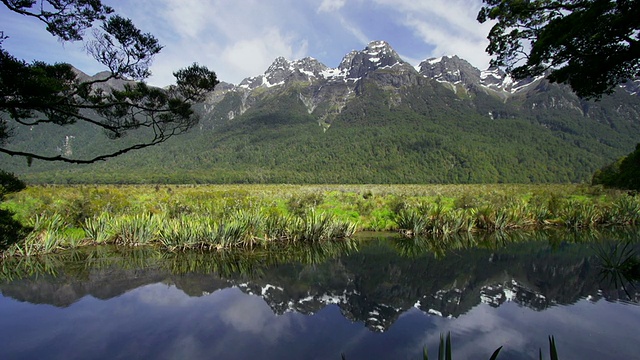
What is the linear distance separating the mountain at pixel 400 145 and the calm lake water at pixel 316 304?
88498 millimetres

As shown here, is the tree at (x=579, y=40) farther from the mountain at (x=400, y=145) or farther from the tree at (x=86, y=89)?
the mountain at (x=400, y=145)

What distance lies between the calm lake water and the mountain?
290 ft

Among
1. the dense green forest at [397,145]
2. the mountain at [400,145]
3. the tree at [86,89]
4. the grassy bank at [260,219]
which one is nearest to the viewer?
the tree at [86,89]

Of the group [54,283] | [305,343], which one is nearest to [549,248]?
[305,343]

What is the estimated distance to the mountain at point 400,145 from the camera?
115562 millimetres

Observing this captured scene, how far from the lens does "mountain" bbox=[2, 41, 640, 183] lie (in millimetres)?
115562

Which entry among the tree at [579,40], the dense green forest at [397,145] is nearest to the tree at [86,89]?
the tree at [579,40]

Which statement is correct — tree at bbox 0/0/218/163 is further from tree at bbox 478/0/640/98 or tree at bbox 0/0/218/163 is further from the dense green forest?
the dense green forest

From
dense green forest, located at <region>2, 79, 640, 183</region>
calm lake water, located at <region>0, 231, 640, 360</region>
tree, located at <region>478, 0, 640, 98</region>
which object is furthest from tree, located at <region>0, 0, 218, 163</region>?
dense green forest, located at <region>2, 79, 640, 183</region>

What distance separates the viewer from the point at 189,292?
11.3 m

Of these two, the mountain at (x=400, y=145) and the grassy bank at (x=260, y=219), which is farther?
the mountain at (x=400, y=145)

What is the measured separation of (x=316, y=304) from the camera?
10555 mm

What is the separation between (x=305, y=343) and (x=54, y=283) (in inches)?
362

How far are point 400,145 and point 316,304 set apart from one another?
13569cm
